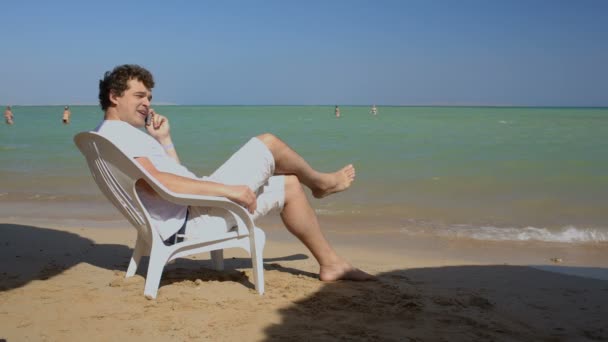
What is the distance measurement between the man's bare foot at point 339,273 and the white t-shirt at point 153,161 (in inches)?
39.5

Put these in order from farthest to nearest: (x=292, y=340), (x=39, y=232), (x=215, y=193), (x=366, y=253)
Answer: (x=39, y=232) < (x=366, y=253) < (x=215, y=193) < (x=292, y=340)

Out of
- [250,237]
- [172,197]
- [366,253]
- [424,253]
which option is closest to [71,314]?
[172,197]

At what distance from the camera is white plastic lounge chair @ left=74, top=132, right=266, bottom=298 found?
287 cm

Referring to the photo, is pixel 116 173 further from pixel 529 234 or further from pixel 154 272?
pixel 529 234

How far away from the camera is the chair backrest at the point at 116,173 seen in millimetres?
2865

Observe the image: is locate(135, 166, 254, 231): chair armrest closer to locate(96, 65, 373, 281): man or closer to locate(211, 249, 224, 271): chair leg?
locate(96, 65, 373, 281): man

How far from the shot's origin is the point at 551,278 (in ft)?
13.3

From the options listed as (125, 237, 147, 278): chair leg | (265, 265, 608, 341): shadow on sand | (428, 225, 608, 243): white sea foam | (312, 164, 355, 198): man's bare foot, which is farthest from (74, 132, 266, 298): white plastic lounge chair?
(428, 225, 608, 243): white sea foam

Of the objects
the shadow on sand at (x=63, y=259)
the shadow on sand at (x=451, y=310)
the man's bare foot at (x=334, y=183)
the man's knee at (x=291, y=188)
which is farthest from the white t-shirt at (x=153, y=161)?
the man's bare foot at (x=334, y=183)

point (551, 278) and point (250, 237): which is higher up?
point (250, 237)

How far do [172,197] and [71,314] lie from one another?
Result: 0.75 m

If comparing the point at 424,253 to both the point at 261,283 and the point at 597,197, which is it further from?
the point at 597,197

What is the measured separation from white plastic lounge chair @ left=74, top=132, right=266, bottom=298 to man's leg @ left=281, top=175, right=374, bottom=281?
39 cm

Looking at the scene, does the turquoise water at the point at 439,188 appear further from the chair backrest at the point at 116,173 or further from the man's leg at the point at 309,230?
the chair backrest at the point at 116,173
